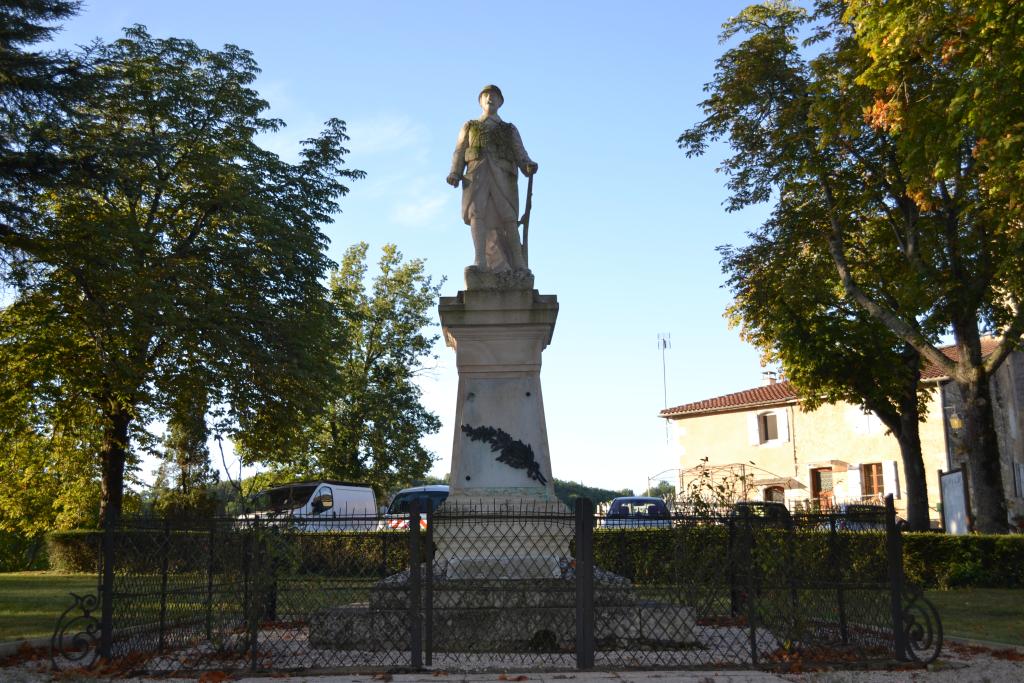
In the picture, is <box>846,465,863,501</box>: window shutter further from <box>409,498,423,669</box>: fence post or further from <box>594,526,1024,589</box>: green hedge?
<box>409,498,423,669</box>: fence post

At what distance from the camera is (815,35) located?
22.2 meters

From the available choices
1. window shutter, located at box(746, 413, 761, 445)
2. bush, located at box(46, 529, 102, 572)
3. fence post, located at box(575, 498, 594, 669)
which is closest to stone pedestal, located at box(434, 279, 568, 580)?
fence post, located at box(575, 498, 594, 669)

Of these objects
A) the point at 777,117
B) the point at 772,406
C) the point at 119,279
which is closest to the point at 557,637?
the point at 119,279

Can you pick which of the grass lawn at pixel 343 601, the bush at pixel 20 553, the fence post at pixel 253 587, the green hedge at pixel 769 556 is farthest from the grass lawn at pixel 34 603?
the bush at pixel 20 553

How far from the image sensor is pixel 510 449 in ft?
33.0

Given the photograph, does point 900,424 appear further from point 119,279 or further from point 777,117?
point 119,279

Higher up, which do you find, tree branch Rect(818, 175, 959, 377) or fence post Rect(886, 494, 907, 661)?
tree branch Rect(818, 175, 959, 377)

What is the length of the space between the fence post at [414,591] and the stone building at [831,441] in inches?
1026

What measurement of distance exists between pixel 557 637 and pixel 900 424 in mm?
20508

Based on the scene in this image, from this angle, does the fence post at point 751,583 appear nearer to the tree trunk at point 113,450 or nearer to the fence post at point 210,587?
the fence post at point 210,587

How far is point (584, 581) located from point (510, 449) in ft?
8.71

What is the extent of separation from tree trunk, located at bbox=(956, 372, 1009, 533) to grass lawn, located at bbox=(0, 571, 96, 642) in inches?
707

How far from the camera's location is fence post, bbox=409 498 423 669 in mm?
7371

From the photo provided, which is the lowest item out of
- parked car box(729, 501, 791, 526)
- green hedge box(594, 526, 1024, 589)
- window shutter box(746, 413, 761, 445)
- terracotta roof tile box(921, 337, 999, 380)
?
green hedge box(594, 526, 1024, 589)
